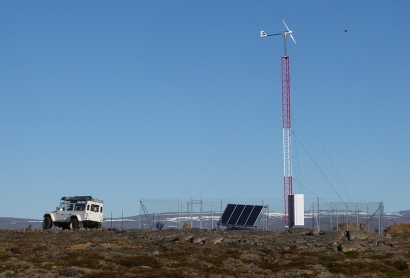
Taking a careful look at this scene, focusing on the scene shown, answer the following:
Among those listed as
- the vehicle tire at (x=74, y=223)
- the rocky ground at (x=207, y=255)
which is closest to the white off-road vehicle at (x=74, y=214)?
the vehicle tire at (x=74, y=223)

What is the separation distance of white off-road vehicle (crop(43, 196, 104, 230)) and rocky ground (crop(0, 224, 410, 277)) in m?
11.6

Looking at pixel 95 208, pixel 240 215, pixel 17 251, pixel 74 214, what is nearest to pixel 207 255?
pixel 17 251

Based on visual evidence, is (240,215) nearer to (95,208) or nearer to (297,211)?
(297,211)

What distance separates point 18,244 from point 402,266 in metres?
25.5

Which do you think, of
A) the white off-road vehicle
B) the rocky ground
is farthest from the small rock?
the white off-road vehicle

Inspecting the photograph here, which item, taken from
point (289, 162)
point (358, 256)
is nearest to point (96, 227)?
point (289, 162)

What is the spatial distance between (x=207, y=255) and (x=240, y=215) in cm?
2242

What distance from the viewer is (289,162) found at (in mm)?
70625

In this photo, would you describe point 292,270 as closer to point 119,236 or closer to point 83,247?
point 83,247

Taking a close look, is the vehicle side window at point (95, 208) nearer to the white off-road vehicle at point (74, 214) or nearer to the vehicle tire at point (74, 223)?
the white off-road vehicle at point (74, 214)

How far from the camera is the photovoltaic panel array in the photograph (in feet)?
A: 203

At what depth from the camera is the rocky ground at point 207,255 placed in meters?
35.1

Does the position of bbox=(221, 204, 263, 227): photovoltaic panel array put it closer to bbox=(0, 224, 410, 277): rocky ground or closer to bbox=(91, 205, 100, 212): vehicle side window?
bbox=(0, 224, 410, 277): rocky ground

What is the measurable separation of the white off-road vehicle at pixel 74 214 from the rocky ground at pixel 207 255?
11.6 metres
